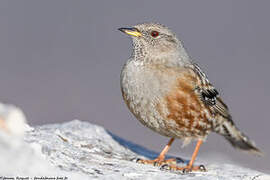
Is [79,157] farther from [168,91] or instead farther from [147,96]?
[168,91]

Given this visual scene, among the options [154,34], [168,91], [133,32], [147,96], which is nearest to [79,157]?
[147,96]

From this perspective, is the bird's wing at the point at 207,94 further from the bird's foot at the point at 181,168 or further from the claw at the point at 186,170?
the claw at the point at 186,170

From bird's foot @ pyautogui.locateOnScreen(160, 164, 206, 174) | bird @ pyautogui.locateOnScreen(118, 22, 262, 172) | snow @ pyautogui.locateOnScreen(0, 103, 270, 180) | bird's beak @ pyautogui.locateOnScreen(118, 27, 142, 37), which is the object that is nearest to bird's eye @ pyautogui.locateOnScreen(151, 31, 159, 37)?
bird @ pyautogui.locateOnScreen(118, 22, 262, 172)

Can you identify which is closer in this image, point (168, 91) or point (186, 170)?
point (186, 170)

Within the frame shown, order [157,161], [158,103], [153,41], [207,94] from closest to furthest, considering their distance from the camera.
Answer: [158,103]
[157,161]
[207,94]
[153,41]

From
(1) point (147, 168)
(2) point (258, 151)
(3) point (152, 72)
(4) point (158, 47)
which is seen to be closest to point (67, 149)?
(1) point (147, 168)

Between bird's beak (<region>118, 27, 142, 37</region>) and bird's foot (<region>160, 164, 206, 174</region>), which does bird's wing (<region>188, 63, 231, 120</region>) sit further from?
bird's foot (<region>160, 164, 206, 174</region>)

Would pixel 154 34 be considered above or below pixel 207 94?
above

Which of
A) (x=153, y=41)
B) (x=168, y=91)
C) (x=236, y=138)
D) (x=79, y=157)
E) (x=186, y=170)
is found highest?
(x=153, y=41)
